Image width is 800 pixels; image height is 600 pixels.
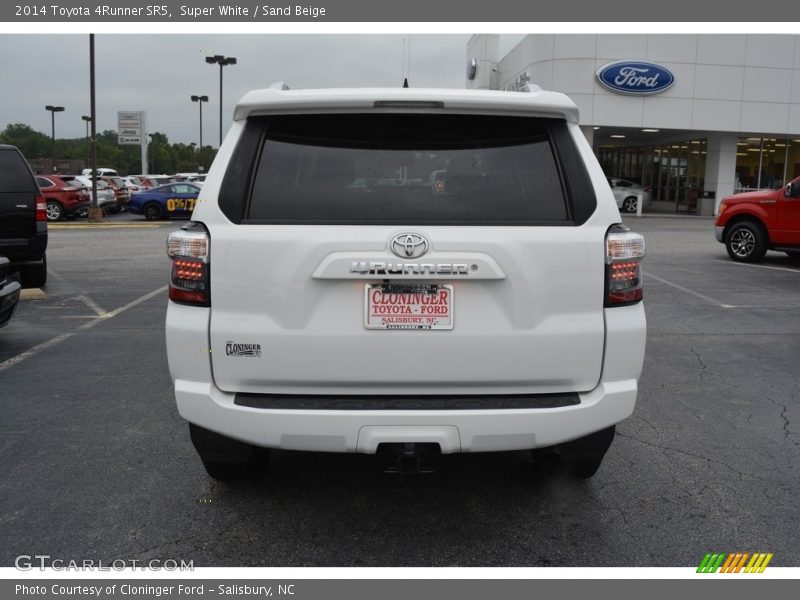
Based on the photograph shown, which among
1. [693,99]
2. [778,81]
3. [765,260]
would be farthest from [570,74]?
[765,260]

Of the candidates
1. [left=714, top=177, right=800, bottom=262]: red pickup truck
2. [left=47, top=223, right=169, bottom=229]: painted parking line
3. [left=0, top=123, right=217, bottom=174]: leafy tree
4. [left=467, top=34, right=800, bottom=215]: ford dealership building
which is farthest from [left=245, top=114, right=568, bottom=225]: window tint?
[left=0, top=123, right=217, bottom=174]: leafy tree

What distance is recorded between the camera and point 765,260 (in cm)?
Answer: 1459

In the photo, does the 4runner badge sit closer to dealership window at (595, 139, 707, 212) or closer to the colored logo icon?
the colored logo icon

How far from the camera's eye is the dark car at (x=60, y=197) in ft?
84.3

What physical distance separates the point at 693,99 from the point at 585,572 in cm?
3029

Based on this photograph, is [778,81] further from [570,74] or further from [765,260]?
[765,260]

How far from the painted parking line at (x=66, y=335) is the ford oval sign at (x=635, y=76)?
23.7 metres

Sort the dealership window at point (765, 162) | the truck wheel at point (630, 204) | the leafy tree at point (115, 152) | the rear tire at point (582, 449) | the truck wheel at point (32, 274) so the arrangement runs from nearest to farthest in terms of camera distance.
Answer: the rear tire at point (582, 449) < the truck wheel at point (32, 274) < the truck wheel at point (630, 204) < the dealership window at point (765, 162) < the leafy tree at point (115, 152)

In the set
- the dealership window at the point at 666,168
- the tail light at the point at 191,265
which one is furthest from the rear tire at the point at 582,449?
the dealership window at the point at 666,168

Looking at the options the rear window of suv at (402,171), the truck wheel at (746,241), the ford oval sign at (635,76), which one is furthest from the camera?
the ford oval sign at (635,76)

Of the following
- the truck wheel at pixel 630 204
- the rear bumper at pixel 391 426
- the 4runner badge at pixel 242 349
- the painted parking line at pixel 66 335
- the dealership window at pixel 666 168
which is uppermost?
the dealership window at pixel 666 168

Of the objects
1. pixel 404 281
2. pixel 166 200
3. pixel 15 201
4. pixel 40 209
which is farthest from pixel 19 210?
pixel 166 200

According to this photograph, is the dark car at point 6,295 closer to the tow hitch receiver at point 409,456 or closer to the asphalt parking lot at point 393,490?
the asphalt parking lot at point 393,490

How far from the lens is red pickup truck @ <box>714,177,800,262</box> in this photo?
1330 centimetres
